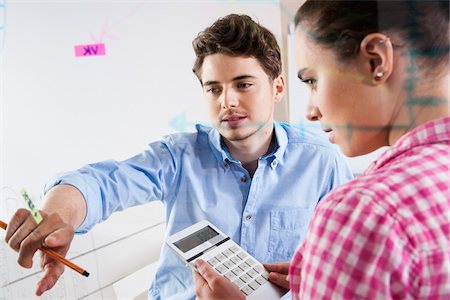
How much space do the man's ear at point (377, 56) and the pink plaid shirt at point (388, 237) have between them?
62 millimetres

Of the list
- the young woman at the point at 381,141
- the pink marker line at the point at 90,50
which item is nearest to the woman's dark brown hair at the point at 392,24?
the young woman at the point at 381,141

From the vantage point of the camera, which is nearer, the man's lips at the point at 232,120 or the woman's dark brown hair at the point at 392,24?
the woman's dark brown hair at the point at 392,24

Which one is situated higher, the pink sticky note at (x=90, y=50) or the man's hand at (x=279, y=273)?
the pink sticky note at (x=90, y=50)

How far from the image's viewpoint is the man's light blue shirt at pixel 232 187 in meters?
0.54

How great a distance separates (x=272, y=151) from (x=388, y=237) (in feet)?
1.21

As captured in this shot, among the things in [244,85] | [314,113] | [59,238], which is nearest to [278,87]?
[244,85]

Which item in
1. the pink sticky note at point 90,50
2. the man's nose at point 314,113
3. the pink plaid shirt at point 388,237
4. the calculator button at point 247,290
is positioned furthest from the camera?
the pink sticky note at point 90,50

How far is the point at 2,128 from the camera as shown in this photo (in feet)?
1.70

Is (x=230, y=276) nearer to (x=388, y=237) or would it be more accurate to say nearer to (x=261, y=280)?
(x=261, y=280)

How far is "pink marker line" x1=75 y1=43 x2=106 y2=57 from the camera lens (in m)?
0.54

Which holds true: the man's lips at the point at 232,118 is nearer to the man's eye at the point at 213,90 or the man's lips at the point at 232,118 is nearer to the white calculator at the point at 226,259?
the man's eye at the point at 213,90

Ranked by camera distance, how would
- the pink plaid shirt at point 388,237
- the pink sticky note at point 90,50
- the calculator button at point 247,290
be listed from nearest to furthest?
the pink plaid shirt at point 388,237 < the calculator button at point 247,290 < the pink sticky note at point 90,50

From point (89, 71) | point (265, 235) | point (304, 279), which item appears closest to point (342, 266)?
point (304, 279)

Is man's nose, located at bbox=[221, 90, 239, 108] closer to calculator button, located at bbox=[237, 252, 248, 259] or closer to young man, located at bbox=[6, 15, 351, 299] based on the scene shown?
young man, located at bbox=[6, 15, 351, 299]
